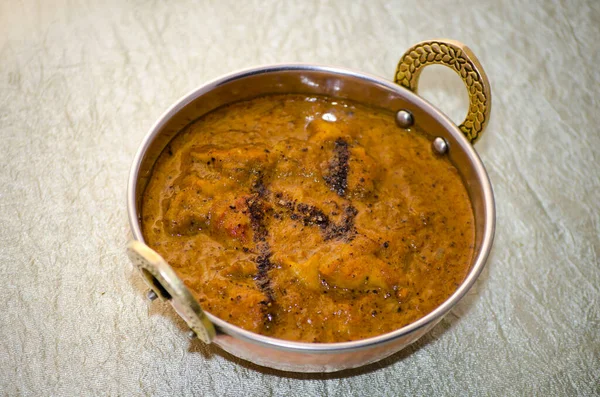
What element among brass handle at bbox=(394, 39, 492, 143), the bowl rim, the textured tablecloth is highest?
brass handle at bbox=(394, 39, 492, 143)

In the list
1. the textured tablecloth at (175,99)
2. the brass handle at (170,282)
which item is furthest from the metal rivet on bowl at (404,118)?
the brass handle at (170,282)

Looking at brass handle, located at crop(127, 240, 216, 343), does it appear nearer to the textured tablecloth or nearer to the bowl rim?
the bowl rim

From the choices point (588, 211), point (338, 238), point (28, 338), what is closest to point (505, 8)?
point (588, 211)

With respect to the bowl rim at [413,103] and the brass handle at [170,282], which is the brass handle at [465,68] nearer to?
the bowl rim at [413,103]

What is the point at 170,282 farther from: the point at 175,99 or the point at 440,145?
the point at 175,99

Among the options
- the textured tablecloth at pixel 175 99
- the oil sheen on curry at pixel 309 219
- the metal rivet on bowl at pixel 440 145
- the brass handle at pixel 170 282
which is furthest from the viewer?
the metal rivet on bowl at pixel 440 145

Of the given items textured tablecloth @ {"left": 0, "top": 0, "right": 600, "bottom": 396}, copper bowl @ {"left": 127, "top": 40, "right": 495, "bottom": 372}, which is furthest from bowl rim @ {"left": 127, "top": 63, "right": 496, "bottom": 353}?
textured tablecloth @ {"left": 0, "top": 0, "right": 600, "bottom": 396}
